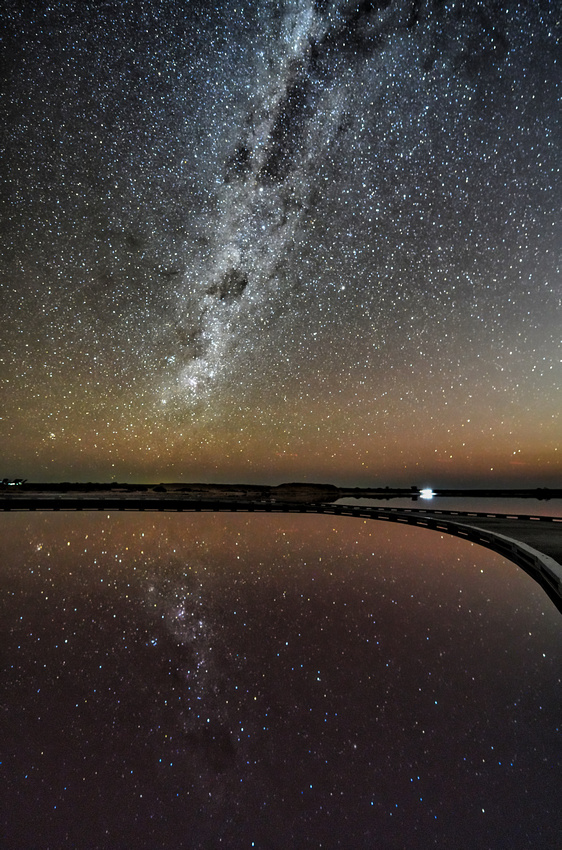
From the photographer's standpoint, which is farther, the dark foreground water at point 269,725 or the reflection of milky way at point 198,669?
the reflection of milky way at point 198,669

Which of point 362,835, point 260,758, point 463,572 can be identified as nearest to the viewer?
point 362,835

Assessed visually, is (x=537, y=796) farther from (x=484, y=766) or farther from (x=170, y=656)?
(x=170, y=656)

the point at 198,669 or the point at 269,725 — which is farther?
the point at 198,669

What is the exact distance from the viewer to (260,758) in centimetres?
368

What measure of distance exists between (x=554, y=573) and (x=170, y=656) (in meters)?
7.56

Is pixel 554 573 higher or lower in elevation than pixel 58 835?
higher

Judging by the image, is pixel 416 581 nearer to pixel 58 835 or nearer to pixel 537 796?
pixel 537 796

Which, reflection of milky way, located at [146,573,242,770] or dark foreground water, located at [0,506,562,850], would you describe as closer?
dark foreground water, located at [0,506,562,850]

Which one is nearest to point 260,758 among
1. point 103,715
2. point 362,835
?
point 362,835

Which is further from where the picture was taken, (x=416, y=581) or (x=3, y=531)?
(x=3, y=531)

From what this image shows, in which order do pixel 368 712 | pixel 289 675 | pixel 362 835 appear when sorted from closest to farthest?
pixel 362 835 < pixel 368 712 < pixel 289 675

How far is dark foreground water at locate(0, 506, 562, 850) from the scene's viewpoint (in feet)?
10.1

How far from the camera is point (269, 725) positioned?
4.09m

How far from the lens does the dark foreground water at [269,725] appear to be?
307 cm
